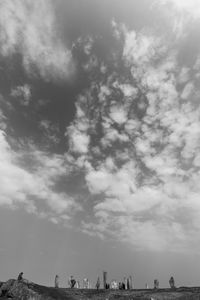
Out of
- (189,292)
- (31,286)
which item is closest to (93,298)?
(31,286)

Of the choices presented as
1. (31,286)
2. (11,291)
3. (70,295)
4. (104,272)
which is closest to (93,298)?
(70,295)

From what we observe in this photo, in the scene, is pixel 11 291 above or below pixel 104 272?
below

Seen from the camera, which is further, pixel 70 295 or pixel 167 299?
pixel 70 295

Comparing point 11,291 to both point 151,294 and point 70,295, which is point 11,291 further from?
point 151,294

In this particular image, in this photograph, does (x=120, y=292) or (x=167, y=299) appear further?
(x=120, y=292)

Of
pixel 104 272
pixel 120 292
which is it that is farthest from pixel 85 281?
pixel 120 292

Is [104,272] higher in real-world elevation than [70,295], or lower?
higher

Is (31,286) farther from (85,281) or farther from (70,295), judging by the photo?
(85,281)

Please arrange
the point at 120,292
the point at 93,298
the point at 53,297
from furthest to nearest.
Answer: the point at 120,292, the point at 93,298, the point at 53,297

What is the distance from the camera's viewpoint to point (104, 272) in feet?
251

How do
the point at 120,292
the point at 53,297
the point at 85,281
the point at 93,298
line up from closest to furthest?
the point at 53,297
the point at 93,298
the point at 120,292
the point at 85,281

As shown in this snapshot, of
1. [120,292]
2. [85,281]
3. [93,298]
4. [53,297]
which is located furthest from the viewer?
[85,281]

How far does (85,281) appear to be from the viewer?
2990 inches

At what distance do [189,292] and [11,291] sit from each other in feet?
103
